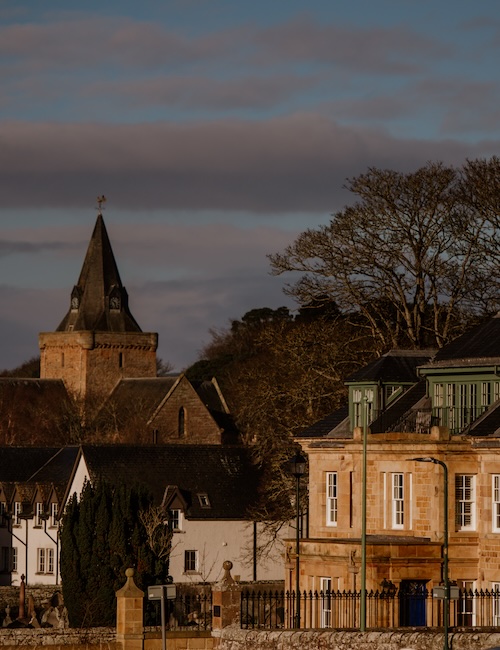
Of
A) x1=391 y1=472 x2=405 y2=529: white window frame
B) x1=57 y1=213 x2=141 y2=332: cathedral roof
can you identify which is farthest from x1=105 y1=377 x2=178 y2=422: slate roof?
x1=391 y1=472 x2=405 y2=529: white window frame

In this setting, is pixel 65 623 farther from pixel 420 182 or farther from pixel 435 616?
pixel 435 616

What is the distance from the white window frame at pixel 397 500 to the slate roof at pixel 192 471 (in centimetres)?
3031

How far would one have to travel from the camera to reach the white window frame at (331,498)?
55.0 m

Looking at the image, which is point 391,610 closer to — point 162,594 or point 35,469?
point 162,594

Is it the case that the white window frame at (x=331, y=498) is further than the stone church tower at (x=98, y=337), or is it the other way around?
the stone church tower at (x=98, y=337)

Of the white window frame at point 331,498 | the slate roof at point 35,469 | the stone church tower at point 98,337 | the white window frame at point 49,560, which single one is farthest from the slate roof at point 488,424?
the stone church tower at point 98,337

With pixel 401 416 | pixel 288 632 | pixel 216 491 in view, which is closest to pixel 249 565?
pixel 216 491

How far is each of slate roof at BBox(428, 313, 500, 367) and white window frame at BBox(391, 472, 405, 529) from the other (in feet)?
11.1

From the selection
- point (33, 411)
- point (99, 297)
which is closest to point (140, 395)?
point (33, 411)

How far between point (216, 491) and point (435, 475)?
34273mm

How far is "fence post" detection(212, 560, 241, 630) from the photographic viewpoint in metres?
39.5

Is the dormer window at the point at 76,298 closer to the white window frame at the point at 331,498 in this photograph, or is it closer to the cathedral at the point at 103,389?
the cathedral at the point at 103,389

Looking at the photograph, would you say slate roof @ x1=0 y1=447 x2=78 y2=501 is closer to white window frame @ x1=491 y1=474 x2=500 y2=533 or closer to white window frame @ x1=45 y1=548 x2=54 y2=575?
white window frame @ x1=45 y1=548 x2=54 y2=575

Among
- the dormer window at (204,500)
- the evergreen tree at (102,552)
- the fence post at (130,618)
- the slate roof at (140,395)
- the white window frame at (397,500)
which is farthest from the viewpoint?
the slate roof at (140,395)
